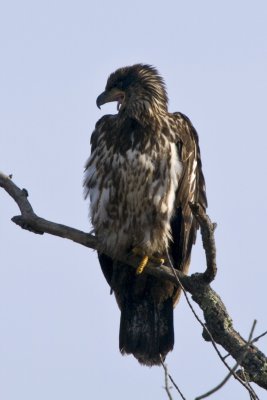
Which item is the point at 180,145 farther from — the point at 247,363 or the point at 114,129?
the point at 247,363

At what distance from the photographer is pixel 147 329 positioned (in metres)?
6.52

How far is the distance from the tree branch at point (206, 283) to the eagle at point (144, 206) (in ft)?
1.36

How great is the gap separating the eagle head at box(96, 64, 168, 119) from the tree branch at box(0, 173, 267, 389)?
4.63 ft

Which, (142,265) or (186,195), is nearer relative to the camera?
(142,265)

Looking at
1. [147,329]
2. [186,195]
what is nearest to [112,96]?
[186,195]

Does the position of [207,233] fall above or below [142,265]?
below

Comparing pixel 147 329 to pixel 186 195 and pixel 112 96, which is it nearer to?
pixel 186 195

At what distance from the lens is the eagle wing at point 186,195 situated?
639 centimetres

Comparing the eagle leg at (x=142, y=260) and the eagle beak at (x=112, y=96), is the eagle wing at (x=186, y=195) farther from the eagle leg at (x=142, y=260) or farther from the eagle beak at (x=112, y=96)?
the eagle beak at (x=112, y=96)

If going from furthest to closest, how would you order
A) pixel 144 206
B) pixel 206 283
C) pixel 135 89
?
pixel 135 89
pixel 144 206
pixel 206 283

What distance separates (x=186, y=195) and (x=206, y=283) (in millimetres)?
1146

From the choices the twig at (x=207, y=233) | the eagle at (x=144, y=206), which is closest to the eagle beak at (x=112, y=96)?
the eagle at (x=144, y=206)

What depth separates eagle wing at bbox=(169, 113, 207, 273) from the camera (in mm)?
6391

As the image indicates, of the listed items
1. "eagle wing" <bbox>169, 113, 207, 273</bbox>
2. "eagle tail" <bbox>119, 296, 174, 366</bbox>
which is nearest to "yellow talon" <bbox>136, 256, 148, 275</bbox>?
"eagle wing" <bbox>169, 113, 207, 273</bbox>
